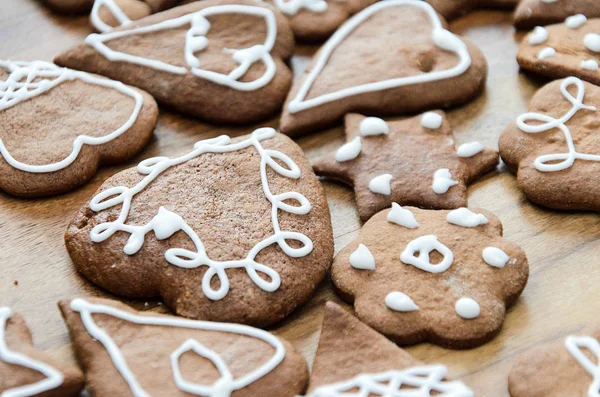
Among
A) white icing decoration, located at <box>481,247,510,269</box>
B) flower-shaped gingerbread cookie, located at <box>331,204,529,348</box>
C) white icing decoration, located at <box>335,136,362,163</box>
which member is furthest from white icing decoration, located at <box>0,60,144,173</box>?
white icing decoration, located at <box>481,247,510,269</box>

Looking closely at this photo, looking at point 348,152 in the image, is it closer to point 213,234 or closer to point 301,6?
point 213,234

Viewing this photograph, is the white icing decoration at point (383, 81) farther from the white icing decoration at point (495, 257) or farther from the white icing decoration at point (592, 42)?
the white icing decoration at point (495, 257)

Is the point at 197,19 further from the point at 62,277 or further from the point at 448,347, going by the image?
the point at 448,347

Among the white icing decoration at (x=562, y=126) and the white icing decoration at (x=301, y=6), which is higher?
the white icing decoration at (x=301, y=6)

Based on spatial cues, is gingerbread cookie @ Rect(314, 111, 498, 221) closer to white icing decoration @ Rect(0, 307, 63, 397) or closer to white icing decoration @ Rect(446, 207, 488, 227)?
white icing decoration @ Rect(446, 207, 488, 227)

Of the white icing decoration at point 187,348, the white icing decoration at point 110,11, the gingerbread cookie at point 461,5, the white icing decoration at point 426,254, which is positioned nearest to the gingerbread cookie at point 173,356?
the white icing decoration at point 187,348

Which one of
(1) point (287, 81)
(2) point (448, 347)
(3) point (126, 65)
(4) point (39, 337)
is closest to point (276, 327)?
(2) point (448, 347)
